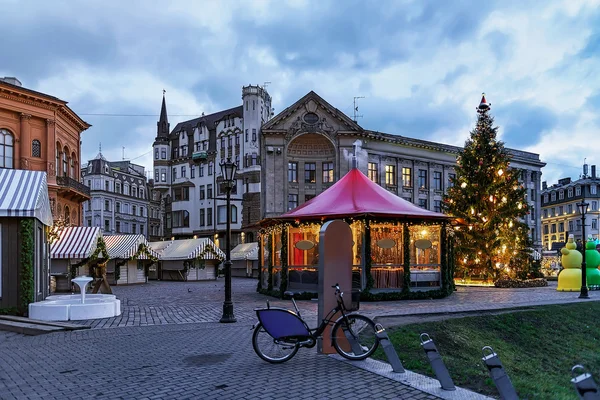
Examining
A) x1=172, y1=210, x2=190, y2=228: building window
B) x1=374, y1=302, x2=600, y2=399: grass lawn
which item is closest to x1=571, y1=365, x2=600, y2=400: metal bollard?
x1=374, y1=302, x2=600, y2=399: grass lawn

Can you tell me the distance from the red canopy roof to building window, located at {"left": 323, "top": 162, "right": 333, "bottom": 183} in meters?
25.9

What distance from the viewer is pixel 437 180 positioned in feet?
190

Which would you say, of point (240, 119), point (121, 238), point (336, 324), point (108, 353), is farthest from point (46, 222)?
point (240, 119)

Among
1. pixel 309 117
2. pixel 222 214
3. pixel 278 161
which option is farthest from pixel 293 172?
pixel 222 214

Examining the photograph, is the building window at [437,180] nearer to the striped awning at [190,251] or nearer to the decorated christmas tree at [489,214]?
the decorated christmas tree at [489,214]

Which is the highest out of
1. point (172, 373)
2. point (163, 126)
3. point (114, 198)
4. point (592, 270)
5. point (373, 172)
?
point (163, 126)

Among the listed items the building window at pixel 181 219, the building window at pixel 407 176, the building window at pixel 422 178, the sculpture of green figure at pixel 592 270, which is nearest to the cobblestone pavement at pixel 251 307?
the sculpture of green figure at pixel 592 270

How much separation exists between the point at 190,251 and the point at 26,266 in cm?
2555

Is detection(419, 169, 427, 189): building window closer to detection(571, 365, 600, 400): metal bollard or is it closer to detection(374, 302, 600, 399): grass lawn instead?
detection(374, 302, 600, 399): grass lawn

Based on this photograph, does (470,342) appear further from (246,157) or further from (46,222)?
(246,157)

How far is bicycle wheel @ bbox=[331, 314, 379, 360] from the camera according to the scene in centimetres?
899

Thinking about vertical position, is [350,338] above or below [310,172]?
below

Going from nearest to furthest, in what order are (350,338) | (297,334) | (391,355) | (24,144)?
(391,355) → (297,334) → (350,338) → (24,144)

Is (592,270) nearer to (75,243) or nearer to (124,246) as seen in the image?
(75,243)
